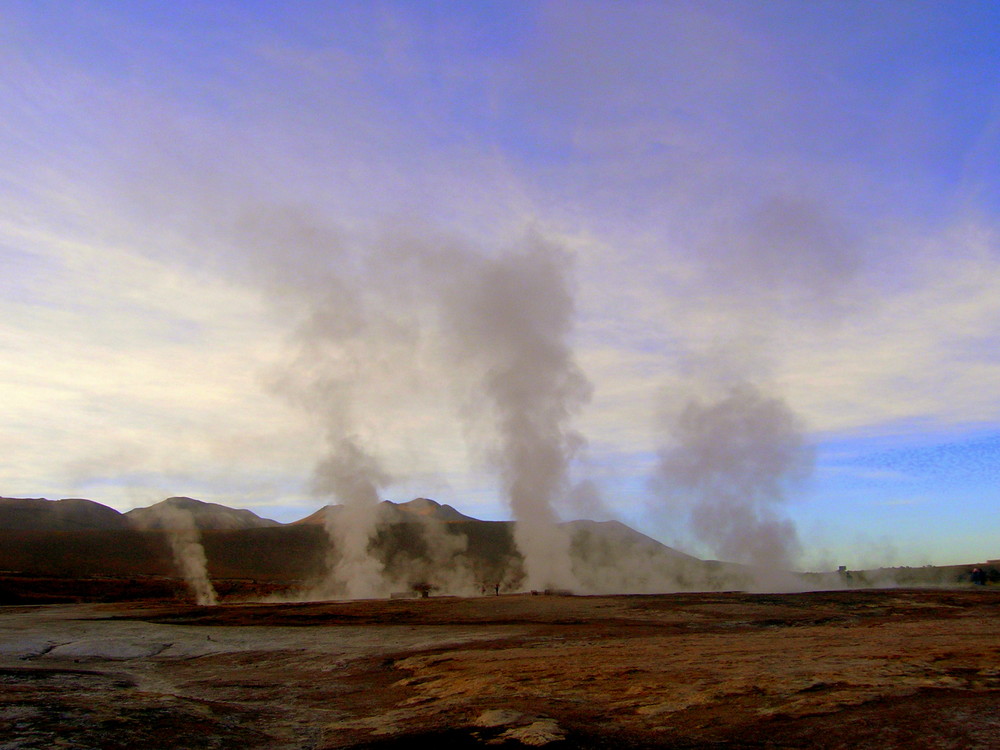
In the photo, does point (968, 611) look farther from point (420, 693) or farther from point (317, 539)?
point (317, 539)

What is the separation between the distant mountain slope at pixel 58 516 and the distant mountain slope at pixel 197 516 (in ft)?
16.9

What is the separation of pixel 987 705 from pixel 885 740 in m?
2.38

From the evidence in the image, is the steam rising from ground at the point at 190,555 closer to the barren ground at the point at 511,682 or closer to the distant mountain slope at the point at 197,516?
the distant mountain slope at the point at 197,516

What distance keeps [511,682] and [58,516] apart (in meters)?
117

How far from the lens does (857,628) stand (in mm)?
19109

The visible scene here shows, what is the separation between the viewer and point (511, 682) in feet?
36.1

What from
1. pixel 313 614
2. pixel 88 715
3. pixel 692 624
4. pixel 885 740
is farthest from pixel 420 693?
pixel 313 614

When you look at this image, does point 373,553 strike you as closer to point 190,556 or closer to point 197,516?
point 190,556

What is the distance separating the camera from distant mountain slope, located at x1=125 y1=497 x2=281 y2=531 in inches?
4812

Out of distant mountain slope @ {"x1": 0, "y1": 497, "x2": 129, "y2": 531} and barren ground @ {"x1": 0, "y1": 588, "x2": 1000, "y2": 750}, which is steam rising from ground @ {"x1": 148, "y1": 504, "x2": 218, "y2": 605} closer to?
distant mountain slope @ {"x1": 0, "y1": 497, "x2": 129, "y2": 531}

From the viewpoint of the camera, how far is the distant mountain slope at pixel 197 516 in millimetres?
122213

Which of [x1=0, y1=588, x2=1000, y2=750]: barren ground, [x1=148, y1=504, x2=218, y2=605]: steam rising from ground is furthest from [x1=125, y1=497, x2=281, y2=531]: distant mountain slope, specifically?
[x1=0, y1=588, x2=1000, y2=750]: barren ground

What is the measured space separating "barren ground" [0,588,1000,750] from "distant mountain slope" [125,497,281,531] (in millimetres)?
106336

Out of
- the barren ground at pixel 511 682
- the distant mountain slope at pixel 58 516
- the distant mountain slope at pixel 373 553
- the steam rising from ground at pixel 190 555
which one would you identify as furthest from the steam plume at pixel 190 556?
the barren ground at pixel 511 682
